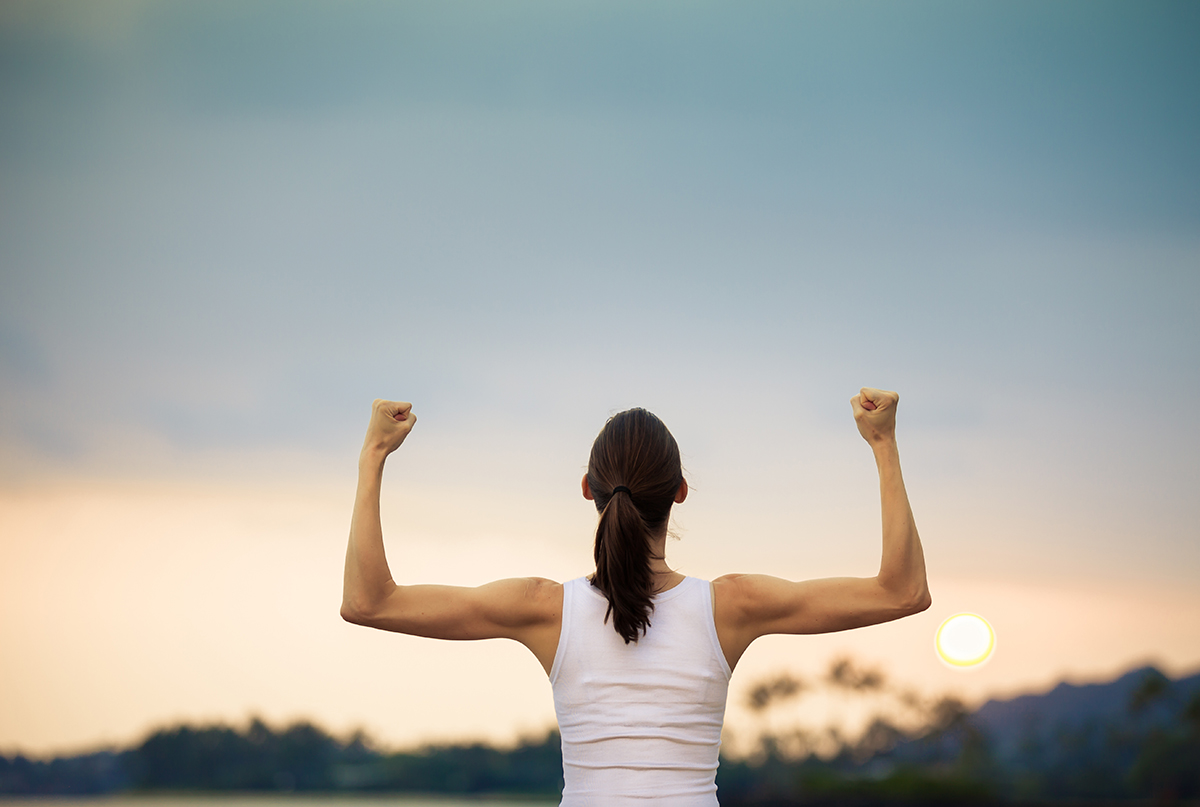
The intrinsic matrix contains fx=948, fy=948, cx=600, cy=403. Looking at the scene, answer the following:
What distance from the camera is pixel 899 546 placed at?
2.00 metres

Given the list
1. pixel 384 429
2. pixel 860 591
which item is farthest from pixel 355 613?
pixel 860 591

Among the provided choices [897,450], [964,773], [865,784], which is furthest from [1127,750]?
[897,450]

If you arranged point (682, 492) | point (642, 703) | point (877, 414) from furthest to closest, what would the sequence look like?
point (682, 492), point (877, 414), point (642, 703)

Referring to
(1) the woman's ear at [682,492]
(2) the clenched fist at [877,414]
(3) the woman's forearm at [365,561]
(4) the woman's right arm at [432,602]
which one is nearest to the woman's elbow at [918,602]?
(2) the clenched fist at [877,414]

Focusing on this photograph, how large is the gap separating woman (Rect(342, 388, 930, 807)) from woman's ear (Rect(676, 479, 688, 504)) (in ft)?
0.27

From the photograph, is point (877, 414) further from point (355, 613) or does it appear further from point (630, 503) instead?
point (355, 613)

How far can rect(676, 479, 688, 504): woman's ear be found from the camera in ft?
7.14

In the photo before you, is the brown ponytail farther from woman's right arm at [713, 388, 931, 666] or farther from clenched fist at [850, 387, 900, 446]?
clenched fist at [850, 387, 900, 446]

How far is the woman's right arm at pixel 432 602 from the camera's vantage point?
6.48ft

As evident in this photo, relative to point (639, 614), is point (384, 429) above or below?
above

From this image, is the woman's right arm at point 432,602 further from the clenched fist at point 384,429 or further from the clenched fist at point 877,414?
the clenched fist at point 877,414

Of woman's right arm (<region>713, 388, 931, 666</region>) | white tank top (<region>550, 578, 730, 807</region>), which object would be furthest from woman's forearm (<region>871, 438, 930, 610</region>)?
white tank top (<region>550, 578, 730, 807</region>)

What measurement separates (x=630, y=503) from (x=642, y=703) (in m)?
0.41

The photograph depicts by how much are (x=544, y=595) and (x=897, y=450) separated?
33.0 inches
